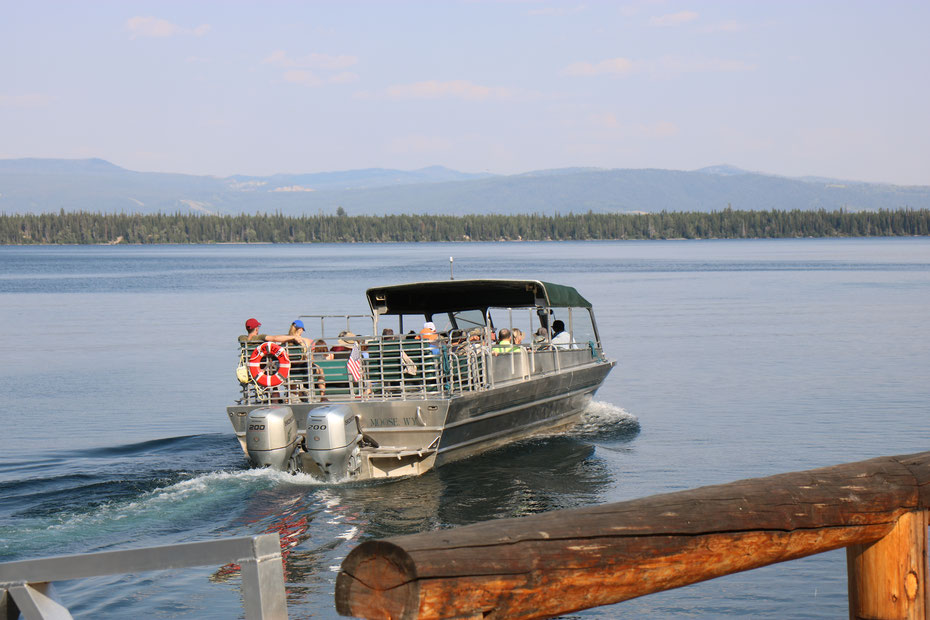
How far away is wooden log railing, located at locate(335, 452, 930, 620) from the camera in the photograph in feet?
→ 7.54

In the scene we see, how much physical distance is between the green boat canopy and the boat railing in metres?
1.98

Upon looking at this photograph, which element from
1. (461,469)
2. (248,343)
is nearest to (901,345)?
(461,469)

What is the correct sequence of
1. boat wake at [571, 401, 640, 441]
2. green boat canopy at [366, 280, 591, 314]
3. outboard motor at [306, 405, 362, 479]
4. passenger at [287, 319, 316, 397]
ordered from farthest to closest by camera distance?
boat wake at [571, 401, 640, 441] → green boat canopy at [366, 280, 591, 314] → passenger at [287, 319, 316, 397] → outboard motor at [306, 405, 362, 479]

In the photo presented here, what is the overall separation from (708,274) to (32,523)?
76921 mm

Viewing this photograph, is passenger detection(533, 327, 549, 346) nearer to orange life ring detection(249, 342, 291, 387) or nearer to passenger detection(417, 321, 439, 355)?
passenger detection(417, 321, 439, 355)

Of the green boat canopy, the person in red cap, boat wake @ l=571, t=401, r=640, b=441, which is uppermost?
the green boat canopy

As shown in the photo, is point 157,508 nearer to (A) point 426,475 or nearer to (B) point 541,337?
(A) point 426,475

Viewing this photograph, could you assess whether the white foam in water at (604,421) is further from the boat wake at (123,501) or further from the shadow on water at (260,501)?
the boat wake at (123,501)

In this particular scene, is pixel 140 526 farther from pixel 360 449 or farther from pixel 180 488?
pixel 360 449

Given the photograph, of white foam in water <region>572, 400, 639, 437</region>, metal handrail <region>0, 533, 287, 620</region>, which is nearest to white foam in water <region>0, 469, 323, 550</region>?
white foam in water <region>572, 400, 639, 437</region>

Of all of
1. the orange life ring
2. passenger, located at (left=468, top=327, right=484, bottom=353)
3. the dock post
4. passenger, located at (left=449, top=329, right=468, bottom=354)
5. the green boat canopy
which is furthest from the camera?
the green boat canopy

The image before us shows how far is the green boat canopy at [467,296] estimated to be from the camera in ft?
55.7

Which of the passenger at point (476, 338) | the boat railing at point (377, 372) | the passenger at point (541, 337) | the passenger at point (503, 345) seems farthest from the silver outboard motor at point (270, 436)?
the passenger at point (541, 337)

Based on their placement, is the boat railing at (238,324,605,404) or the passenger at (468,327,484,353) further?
the passenger at (468,327,484,353)
